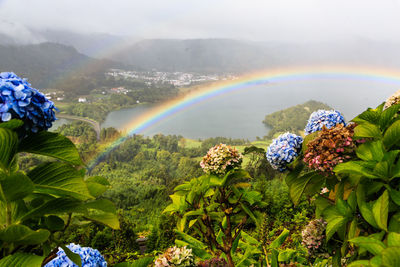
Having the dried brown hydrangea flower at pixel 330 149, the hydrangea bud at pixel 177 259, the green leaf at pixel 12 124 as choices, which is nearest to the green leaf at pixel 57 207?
the green leaf at pixel 12 124

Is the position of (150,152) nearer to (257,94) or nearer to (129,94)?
(129,94)

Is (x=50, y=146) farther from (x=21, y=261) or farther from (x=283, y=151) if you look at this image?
(x=283, y=151)

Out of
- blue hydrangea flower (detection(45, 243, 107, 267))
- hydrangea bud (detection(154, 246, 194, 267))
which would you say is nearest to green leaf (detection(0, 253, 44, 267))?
blue hydrangea flower (detection(45, 243, 107, 267))

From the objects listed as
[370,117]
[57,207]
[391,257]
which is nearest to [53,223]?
Answer: [57,207]

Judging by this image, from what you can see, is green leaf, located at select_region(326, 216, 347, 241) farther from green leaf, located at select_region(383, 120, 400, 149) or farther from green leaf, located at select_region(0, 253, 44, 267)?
green leaf, located at select_region(0, 253, 44, 267)

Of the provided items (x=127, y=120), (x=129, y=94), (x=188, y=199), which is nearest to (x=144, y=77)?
(x=129, y=94)

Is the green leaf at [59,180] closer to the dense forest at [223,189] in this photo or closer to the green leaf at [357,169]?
the dense forest at [223,189]
